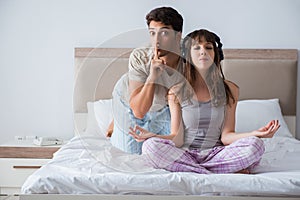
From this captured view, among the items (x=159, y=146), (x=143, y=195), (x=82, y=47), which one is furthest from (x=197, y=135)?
(x=82, y=47)

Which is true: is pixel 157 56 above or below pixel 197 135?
above

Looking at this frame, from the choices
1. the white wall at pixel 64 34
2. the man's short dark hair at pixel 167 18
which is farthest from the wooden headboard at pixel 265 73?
the man's short dark hair at pixel 167 18

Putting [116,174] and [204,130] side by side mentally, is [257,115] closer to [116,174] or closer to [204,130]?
[204,130]

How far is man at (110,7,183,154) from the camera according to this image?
91.2 inches

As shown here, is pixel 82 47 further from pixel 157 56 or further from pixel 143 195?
pixel 143 195

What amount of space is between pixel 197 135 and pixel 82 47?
166 centimetres

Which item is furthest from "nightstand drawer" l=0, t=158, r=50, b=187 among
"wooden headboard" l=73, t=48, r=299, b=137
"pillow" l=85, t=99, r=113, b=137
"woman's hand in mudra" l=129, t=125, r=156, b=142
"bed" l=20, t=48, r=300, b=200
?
"woman's hand in mudra" l=129, t=125, r=156, b=142

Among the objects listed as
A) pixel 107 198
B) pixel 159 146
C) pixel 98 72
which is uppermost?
pixel 98 72

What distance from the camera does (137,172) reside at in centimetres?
221

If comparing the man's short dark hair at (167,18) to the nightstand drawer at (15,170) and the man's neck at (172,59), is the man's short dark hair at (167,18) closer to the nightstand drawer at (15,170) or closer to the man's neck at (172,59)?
the man's neck at (172,59)

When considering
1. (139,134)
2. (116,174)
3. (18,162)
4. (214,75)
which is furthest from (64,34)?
(116,174)

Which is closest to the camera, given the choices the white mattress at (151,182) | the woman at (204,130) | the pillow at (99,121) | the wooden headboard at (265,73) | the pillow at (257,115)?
the white mattress at (151,182)

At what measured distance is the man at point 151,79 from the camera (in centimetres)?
232

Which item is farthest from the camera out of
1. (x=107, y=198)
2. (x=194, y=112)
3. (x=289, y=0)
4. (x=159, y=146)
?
(x=289, y=0)
